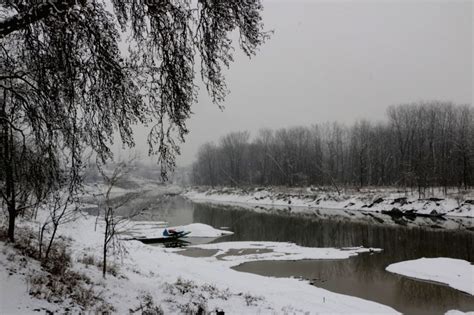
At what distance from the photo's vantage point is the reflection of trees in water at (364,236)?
71.3 feet

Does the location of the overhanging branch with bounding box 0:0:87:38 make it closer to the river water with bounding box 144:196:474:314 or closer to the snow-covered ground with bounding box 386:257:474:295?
the river water with bounding box 144:196:474:314

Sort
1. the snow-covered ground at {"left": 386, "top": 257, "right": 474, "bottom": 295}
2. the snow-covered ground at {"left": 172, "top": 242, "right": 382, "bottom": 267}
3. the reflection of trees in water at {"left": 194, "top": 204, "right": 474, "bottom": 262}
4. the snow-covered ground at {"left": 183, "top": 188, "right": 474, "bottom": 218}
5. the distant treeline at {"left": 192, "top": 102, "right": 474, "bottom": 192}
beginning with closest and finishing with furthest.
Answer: the snow-covered ground at {"left": 386, "top": 257, "right": 474, "bottom": 295}, the snow-covered ground at {"left": 172, "top": 242, "right": 382, "bottom": 267}, the reflection of trees in water at {"left": 194, "top": 204, "right": 474, "bottom": 262}, the snow-covered ground at {"left": 183, "top": 188, "right": 474, "bottom": 218}, the distant treeline at {"left": 192, "top": 102, "right": 474, "bottom": 192}

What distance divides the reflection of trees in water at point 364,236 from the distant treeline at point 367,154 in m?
19.5

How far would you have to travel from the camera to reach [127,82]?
583 cm

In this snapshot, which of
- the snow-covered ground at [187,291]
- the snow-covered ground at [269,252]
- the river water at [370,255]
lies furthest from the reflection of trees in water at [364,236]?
the snow-covered ground at [187,291]

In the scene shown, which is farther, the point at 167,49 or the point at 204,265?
the point at 204,265

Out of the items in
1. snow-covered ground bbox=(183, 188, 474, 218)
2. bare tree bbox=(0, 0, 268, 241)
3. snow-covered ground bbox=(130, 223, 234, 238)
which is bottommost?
snow-covered ground bbox=(130, 223, 234, 238)

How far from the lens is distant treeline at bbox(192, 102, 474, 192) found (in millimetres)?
52781

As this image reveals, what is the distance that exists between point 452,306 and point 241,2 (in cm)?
1371

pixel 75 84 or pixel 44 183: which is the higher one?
pixel 75 84

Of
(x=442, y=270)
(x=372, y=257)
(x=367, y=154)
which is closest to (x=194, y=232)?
(x=372, y=257)

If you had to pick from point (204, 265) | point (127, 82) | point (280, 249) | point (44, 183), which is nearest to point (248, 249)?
point (280, 249)

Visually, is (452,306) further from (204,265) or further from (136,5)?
(136,5)

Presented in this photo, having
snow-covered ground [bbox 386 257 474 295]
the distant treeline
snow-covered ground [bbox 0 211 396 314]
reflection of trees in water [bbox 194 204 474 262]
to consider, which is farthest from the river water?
the distant treeline
